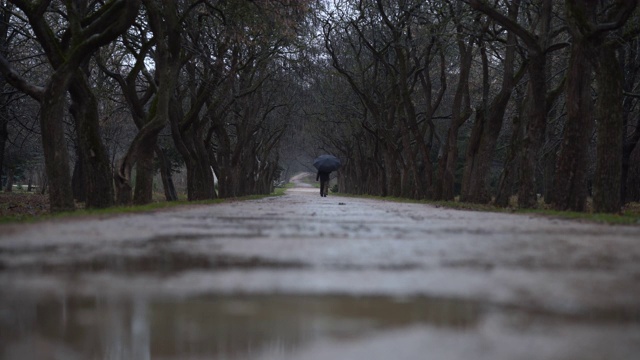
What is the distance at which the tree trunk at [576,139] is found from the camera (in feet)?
40.0

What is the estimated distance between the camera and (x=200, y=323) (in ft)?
8.10

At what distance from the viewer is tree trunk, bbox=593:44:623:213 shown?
1170 cm

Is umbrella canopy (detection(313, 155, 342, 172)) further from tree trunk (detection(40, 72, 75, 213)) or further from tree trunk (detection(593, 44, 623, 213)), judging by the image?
tree trunk (detection(593, 44, 623, 213))

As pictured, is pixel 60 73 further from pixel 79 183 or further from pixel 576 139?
pixel 79 183

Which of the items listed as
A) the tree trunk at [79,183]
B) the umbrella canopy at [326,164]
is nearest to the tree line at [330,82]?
the tree trunk at [79,183]

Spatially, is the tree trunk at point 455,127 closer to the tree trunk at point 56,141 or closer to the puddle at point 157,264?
the tree trunk at point 56,141

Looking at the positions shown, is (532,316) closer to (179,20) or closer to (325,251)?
(325,251)

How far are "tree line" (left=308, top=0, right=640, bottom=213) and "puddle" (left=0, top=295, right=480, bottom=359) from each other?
10328 mm

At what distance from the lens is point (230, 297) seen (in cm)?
296

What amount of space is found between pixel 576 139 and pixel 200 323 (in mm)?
11099

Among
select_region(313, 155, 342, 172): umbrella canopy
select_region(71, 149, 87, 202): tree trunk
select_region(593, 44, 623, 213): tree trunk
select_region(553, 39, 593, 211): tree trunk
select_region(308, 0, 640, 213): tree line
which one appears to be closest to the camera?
select_region(593, 44, 623, 213): tree trunk

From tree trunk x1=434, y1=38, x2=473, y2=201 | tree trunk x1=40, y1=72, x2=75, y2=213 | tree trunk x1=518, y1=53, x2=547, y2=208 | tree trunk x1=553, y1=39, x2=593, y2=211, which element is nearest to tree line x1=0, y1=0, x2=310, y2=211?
tree trunk x1=40, y1=72, x2=75, y2=213

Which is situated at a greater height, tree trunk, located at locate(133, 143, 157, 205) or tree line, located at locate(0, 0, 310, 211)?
tree line, located at locate(0, 0, 310, 211)

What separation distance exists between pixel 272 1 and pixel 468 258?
1331 centimetres
